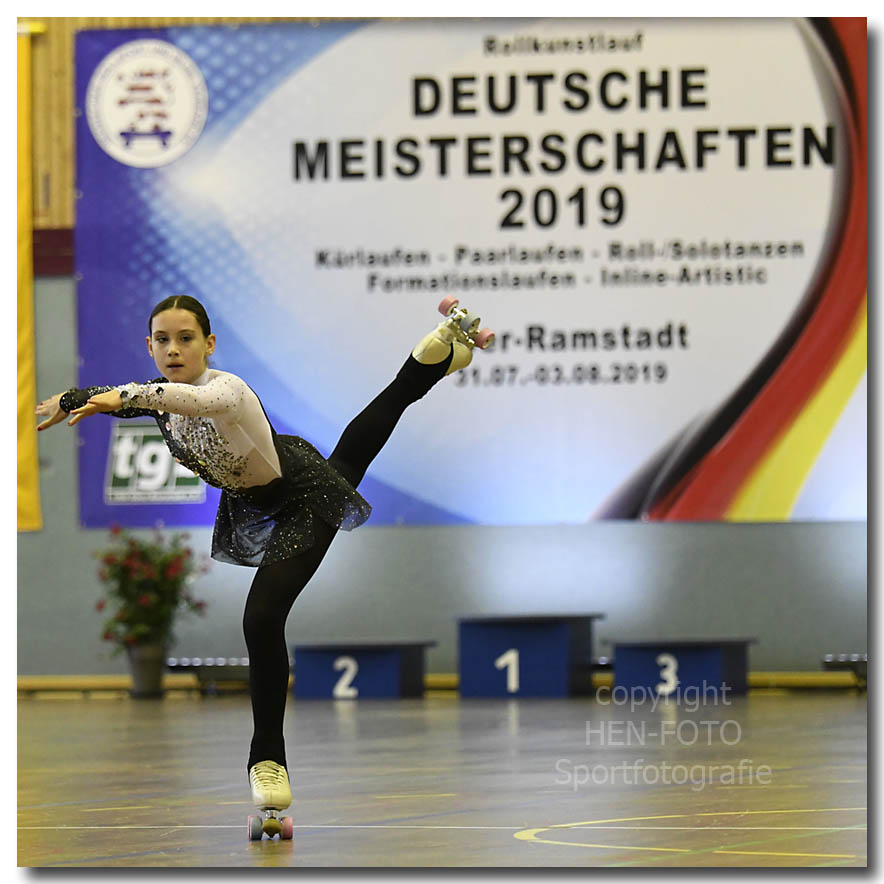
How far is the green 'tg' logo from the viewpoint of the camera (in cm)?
876

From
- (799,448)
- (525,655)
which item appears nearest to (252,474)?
(525,655)

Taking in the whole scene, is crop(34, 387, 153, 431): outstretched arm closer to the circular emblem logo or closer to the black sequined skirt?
the black sequined skirt

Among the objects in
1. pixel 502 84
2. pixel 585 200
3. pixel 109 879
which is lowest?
pixel 109 879

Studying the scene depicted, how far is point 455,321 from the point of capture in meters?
3.36

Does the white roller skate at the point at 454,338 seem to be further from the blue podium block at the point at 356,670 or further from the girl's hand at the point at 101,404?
the blue podium block at the point at 356,670

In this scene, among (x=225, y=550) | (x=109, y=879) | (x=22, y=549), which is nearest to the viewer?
(x=109, y=879)

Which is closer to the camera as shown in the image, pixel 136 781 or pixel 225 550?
pixel 225 550

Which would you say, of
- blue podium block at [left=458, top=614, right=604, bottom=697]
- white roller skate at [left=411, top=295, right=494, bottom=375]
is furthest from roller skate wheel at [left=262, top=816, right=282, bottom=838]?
blue podium block at [left=458, top=614, right=604, bottom=697]

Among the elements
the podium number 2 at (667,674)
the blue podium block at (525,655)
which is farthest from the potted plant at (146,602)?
the podium number 2 at (667,674)

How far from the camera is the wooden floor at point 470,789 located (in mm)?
2582

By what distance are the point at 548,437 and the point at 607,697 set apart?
1.67 m

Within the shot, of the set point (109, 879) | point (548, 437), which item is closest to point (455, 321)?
point (109, 879)

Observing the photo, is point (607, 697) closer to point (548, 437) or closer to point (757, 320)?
point (548, 437)

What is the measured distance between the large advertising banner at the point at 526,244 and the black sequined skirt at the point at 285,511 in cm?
546
